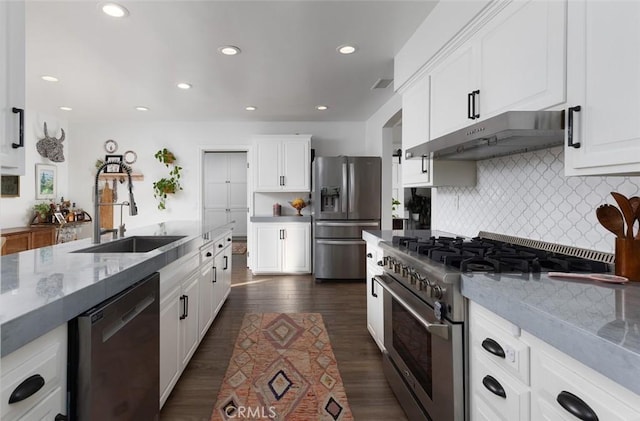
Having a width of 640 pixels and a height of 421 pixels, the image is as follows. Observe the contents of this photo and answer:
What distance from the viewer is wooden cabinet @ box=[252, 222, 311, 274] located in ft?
17.1

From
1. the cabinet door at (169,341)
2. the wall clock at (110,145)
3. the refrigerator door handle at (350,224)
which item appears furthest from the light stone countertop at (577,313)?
the wall clock at (110,145)

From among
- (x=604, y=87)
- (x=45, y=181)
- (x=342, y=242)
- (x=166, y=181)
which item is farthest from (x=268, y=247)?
(x=604, y=87)

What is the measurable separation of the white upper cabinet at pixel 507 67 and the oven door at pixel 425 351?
3.21 ft

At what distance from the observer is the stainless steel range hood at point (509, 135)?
124 cm

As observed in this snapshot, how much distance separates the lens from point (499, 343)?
1.07 meters

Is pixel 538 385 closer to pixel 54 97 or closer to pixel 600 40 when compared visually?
pixel 600 40

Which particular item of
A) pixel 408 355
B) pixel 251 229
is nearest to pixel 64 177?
pixel 251 229

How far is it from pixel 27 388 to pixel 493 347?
4.40 ft

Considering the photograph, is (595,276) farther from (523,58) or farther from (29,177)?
(29,177)

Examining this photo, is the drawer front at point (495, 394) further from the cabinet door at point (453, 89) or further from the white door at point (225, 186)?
the white door at point (225, 186)

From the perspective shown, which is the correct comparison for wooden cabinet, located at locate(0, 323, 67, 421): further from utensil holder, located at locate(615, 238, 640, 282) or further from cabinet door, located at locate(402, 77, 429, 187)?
cabinet door, located at locate(402, 77, 429, 187)

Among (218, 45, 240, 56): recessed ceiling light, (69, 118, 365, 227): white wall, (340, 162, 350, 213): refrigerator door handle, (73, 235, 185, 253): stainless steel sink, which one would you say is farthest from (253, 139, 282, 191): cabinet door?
(73, 235, 185, 253): stainless steel sink

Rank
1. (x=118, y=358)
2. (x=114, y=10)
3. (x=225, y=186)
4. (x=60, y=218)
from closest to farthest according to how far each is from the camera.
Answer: (x=118, y=358) < (x=114, y=10) < (x=60, y=218) < (x=225, y=186)

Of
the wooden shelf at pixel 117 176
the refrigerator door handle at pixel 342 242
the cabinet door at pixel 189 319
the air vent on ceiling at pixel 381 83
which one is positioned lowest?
the cabinet door at pixel 189 319
